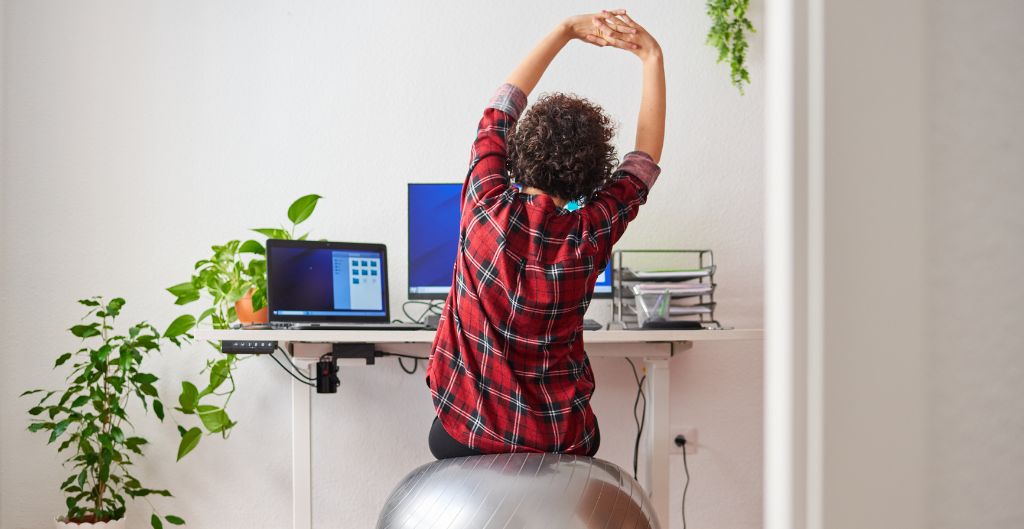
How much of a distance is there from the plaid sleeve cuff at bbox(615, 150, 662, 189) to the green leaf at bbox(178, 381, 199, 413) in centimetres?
180

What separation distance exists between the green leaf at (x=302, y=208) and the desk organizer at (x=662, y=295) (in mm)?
996

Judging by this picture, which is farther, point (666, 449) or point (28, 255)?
point (28, 255)

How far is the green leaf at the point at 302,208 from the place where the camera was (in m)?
2.54

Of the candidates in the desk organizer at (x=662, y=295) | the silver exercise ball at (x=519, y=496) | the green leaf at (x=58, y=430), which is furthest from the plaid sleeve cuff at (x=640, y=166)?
the green leaf at (x=58, y=430)

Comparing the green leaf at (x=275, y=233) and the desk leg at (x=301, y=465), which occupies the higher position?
the green leaf at (x=275, y=233)

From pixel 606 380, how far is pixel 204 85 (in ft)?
5.82

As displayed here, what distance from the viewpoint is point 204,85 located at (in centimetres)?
283

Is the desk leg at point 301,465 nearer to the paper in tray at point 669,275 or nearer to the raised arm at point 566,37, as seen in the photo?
the paper in tray at point 669,275

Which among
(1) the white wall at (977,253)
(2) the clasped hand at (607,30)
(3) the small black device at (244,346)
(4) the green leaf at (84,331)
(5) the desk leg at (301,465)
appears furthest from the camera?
(4) the green leaf at (84,331)

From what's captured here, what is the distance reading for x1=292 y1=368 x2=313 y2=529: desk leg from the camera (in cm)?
233

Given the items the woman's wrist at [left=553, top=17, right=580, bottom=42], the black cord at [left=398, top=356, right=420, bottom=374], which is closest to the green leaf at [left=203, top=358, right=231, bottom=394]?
the black cord at [left=398, top=356, right=420, bottom=374]

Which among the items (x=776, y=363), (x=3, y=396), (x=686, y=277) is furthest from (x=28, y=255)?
(x=776, y=363)

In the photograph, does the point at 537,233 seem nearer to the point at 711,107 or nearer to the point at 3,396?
the point at 711,107

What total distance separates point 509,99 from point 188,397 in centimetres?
179
